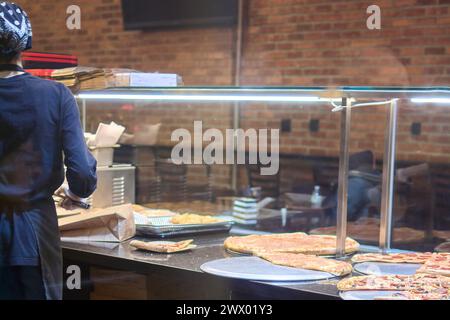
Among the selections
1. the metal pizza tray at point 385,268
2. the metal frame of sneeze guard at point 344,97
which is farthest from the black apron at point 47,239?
the metal pizza tray at point 385,268

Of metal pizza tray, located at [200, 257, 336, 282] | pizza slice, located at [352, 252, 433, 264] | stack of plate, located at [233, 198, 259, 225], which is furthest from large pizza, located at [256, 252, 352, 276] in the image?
stack of plate, located at [233, 198, 259, 225]

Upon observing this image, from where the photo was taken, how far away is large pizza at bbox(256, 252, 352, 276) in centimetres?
196

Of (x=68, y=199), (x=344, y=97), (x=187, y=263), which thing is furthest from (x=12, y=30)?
(x=344, y=97)

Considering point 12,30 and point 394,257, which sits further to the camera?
point 394,257

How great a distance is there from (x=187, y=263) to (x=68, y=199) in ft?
1.40

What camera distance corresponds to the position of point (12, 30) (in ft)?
5.65

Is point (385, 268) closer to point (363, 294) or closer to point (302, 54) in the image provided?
point (363, 294)

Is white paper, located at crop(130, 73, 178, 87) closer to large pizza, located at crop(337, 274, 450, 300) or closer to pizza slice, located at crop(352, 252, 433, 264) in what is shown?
pizza slice, located at crop(352, 252, 433, 264)

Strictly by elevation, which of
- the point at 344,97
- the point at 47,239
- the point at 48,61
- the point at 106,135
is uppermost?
the point at 48,61

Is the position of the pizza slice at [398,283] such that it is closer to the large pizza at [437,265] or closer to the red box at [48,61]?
the large pizza at [437,265]

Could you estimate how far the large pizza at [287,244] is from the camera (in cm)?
221

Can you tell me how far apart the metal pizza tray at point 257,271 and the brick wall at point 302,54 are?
2871 mm

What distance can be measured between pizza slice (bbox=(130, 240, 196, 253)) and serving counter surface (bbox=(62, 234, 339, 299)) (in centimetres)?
2
